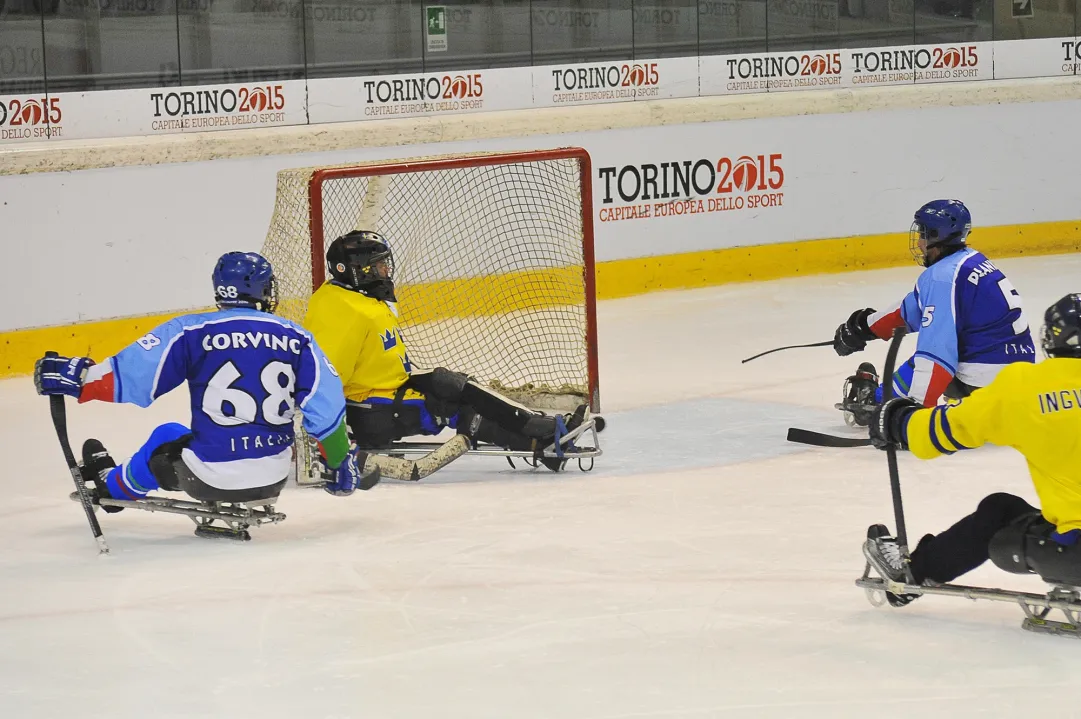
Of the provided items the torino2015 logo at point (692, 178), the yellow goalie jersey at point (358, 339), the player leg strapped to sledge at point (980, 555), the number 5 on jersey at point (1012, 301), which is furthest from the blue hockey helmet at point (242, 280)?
the torino2015 logo at point (692, 178)

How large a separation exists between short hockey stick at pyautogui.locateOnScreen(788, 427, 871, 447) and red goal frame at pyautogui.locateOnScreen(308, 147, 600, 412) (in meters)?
0.80

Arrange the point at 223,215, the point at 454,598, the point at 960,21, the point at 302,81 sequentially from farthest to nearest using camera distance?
the point at 960,21 → the point at 302,81 → the point at 223,215 → the point at 454,598

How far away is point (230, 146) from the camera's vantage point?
8297 millimetres

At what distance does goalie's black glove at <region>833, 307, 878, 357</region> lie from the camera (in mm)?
6258

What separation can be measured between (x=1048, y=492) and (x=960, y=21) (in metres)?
7.81

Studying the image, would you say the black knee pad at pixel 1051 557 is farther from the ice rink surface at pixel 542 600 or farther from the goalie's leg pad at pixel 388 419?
the goalie's leg pad at pixel 388 419

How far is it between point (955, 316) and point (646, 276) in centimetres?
413

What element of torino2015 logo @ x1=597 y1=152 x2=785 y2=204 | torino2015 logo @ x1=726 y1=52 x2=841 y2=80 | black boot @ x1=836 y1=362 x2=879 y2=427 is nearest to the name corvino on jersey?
black boot @ x1=836 y1=362 x2=879 y2=427

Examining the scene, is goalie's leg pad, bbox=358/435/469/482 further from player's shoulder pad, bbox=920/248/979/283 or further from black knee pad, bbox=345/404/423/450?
player's shoulder pad, bbox=920/248/979/283

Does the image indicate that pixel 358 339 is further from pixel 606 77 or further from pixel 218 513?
pixel 606 77

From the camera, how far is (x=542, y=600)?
445 cm

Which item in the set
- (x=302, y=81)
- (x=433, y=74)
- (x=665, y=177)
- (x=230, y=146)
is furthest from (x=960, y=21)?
(x=230, y=146)

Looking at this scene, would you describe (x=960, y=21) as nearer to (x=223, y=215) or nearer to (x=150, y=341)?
(x=223, y=215)

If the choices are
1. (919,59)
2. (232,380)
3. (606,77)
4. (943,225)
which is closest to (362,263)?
(232,380)
